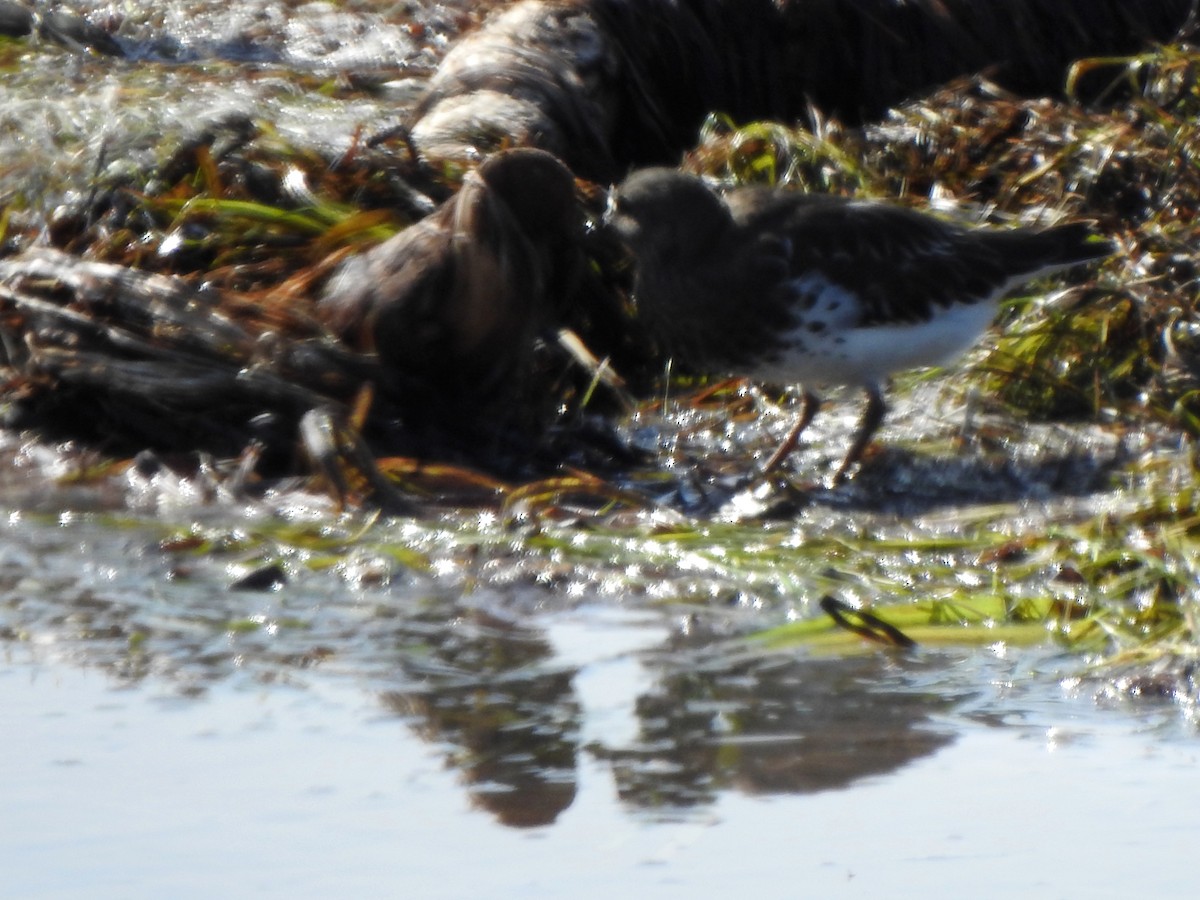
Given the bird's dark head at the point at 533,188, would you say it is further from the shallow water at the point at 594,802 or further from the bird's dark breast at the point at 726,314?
the shallow water at the point at 594,802

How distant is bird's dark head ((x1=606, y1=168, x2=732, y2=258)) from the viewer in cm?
477

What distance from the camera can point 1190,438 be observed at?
4.65 metres

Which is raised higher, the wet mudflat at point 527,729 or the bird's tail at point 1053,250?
the bird's tail at point 1053,250

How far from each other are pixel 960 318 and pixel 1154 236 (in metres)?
0.99

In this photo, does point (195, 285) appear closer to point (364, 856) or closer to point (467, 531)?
point (467, 531)

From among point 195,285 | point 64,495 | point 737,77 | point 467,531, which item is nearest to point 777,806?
point 467,531

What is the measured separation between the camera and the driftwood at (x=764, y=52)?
22.2ft

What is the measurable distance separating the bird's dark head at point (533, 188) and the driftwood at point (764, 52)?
1488mm

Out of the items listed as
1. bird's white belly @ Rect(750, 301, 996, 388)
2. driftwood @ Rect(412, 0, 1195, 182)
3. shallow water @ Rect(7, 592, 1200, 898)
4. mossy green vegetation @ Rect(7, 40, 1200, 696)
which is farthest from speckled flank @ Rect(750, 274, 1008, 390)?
driftwood @ Rect(412, 0, 1195, 182)

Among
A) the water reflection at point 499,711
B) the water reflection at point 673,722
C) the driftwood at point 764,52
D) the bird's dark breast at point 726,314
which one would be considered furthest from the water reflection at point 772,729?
the driftwood at point 764,52

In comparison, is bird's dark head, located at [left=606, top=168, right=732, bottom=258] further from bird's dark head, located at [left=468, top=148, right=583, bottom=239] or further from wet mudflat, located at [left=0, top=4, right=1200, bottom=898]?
wet mudflat, located at [left=0, top=4, right=1200, bottom=898]

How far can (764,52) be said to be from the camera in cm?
744

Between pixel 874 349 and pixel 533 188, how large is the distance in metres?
1.00

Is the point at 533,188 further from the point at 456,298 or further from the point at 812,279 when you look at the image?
the point at 812,279
